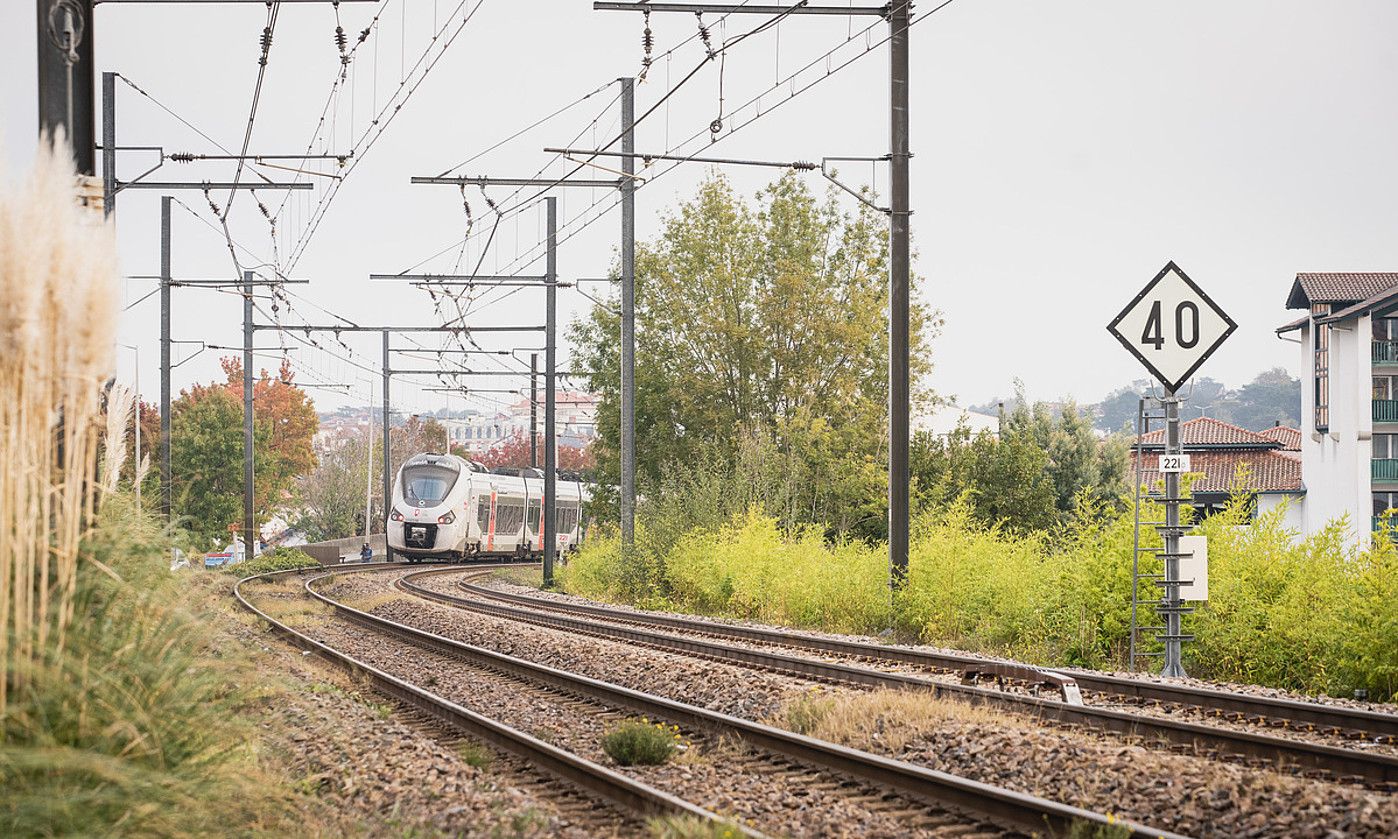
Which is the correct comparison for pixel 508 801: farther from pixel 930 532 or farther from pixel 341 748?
pixel 930 532

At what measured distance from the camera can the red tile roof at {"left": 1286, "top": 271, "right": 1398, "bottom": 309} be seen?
153ft

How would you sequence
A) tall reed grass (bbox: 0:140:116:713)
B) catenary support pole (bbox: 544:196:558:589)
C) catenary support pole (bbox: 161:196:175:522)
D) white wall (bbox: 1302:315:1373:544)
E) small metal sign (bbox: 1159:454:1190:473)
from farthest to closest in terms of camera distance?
white wall (bbox: 1302:315:1373:544) → catenary support pole (bbox: 544:196:558:589) → catenary support pole (bbox: 161:196:175:522) → small metal sign (bbox: 1159:454:1190:473) → tall reed grass (bbox: 0:140:116:713)

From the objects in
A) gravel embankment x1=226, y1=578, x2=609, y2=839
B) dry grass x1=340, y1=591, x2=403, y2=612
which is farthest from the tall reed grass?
dry grass x1=340, y1=591, x2=403, y2=612

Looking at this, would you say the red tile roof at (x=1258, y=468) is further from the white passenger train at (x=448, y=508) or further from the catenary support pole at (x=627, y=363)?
the catenary support pole at (x=627, y=363)

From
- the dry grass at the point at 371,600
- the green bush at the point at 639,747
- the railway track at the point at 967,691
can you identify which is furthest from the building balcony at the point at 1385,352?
the green bush at the point at 639,747

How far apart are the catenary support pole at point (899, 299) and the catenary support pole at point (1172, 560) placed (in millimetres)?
5197

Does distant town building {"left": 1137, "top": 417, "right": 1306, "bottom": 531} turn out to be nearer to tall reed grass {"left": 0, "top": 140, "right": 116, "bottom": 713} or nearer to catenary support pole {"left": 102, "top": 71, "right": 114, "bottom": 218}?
catenary support pole {"left": 102, "top": 71, "right": 114, "bottom": 218}

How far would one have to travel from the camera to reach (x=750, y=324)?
38.8m

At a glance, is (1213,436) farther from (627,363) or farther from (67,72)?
(67,72)

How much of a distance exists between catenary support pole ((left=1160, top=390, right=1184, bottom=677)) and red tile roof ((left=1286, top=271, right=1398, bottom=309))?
120ft

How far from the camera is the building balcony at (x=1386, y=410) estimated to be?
44.5 meters

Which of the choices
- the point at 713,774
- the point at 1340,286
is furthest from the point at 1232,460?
the point at 713,774

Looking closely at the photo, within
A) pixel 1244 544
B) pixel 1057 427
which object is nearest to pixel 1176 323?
pixel 1244 544

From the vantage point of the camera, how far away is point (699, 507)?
90.2 ft
